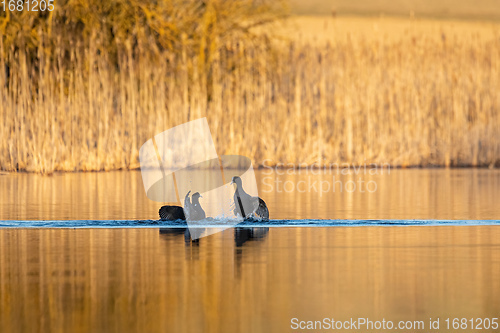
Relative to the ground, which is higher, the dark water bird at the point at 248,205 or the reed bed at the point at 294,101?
the reed bed at the point at 294,101

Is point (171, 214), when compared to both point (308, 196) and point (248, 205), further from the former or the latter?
point (308, 196)

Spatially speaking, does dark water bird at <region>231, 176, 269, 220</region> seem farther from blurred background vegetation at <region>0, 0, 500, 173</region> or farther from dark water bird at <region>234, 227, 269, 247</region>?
blurred background vegetation at <region>0, 0, 500, 173</region>

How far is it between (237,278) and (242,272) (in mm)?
232

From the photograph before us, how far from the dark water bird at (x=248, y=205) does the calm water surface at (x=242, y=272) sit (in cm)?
39

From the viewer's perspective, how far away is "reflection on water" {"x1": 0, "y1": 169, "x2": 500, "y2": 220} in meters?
9.74

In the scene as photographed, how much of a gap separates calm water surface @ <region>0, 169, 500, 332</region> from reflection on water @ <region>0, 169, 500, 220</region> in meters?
0.06

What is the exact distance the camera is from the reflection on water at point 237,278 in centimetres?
470

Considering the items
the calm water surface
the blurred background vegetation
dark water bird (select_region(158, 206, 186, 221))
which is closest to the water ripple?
dark water bird (select_region(158, 206, 186, 221))

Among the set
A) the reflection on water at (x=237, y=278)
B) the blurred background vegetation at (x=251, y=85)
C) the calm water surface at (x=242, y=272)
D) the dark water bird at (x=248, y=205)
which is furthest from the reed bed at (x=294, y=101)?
the reflection on water at (x=237, y=278)

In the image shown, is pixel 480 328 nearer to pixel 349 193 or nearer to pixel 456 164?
pixel 349 193

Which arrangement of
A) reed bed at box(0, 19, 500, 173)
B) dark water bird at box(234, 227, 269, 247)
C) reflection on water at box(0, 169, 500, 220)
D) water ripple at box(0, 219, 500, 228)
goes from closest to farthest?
dark water bird at box(234, 227, 269, 247) < water ripple at box(0, 219, 500, 228) < reflection on water at box(0, 169, 500, 220) < reed bed at box(0, 19, 500, 173)

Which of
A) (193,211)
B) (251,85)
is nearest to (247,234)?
(193,211)

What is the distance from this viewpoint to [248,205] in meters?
8.91

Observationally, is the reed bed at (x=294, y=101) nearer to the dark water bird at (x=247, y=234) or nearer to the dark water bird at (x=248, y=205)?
the dark water bird at (x=248, y=205)
